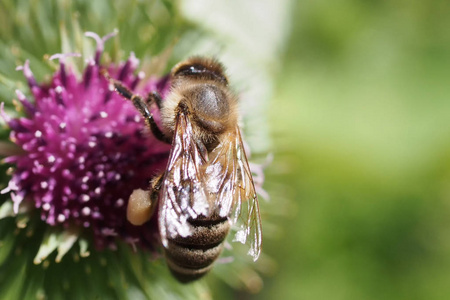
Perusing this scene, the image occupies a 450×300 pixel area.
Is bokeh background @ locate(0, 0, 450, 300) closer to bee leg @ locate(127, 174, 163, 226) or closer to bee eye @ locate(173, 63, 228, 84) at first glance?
bee eye @ locate(173, 63, 228, 84)

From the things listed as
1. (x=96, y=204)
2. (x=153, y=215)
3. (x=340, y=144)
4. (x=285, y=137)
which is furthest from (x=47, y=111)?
(x=340, y=144)

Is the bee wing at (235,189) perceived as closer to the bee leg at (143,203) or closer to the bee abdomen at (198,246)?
the bee abdomen at (198,246)

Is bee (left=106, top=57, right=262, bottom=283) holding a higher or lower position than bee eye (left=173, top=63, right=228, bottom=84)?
lower

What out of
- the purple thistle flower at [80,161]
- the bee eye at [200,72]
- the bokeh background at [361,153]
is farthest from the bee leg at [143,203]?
the bokeh background at [361,153]

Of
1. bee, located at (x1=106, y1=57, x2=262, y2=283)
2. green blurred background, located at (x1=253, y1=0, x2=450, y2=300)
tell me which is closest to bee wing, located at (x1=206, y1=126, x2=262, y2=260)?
bee, located at (x1=106, y1=57, x2=262, y2=283)

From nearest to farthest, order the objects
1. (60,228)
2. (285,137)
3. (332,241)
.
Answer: (60,228), (285,137), (332,241)

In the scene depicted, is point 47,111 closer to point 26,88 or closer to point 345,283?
point 26,88
